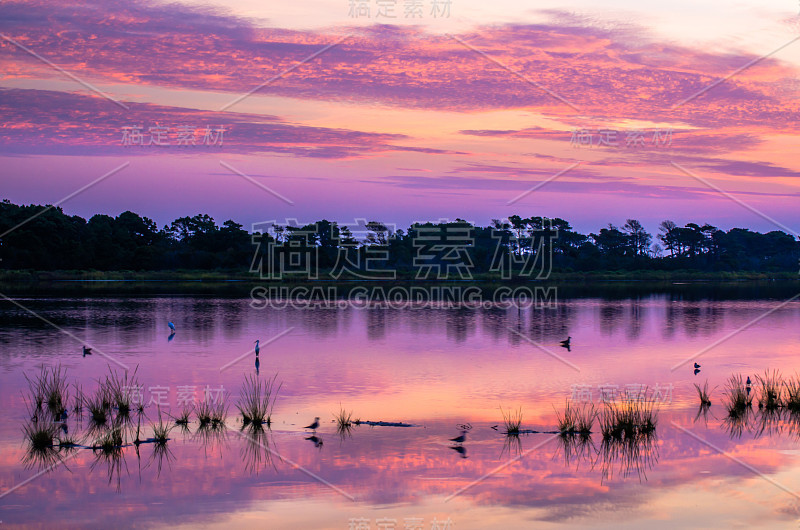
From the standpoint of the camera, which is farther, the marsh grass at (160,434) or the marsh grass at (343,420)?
the marsh grass at (343,420)

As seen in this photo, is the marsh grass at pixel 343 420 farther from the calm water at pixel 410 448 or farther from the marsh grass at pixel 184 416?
the marsh grass at pixel 184 416

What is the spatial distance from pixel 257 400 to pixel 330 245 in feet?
208

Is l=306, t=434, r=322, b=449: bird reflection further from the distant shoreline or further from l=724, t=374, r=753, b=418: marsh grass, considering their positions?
the distant shoreline

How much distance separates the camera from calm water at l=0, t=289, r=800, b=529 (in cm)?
830

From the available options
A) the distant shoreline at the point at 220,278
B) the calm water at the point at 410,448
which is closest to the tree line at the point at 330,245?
the distant shoreline at the point at 220,278

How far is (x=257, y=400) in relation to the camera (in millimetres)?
12617

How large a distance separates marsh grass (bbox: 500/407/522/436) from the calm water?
0.54 ft

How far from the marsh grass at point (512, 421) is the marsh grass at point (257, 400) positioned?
361 cm

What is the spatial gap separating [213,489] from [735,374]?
12.8m

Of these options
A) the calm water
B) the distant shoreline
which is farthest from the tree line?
the calm water

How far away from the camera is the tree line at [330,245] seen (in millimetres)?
63688

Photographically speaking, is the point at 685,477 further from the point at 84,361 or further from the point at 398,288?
the point at 398,288

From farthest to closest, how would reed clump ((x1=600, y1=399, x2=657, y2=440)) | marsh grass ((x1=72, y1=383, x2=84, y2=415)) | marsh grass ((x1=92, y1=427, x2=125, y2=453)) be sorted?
1. marsh grass ((x1=72, y1=383, x2=84, y2=415))
2. reed clump ((x1=600, y1=399, x2=657, y2=440))
3. marsh grass ((x1=92, y1=427, x2=125, y2=453))

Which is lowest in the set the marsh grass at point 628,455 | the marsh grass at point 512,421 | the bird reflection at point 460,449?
the marsh grass at point 628,455
